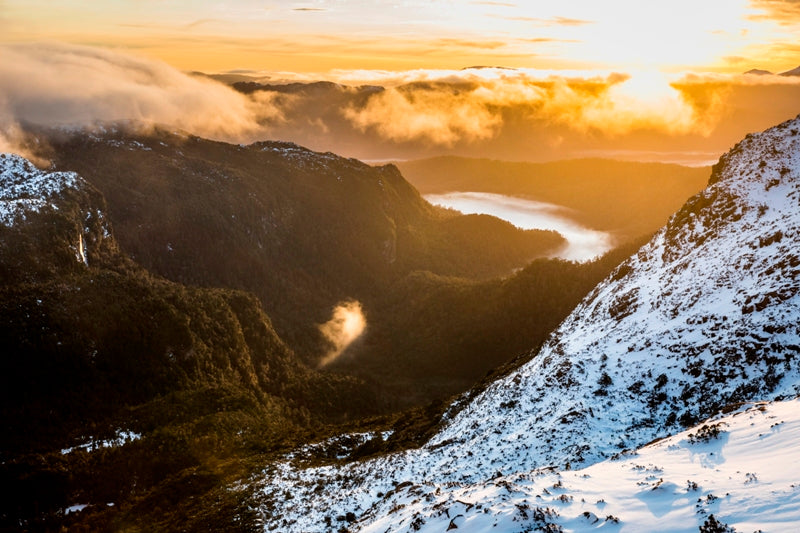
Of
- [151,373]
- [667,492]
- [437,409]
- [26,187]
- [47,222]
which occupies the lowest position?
[151,373]

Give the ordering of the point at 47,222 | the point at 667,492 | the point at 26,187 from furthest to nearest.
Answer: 1. the point at 26,187
2. the point at 47,222
3. the point at 667,492

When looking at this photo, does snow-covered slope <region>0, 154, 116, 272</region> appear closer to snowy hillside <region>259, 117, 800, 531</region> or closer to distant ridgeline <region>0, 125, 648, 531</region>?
distant ridgeline <region>0, 125, 648, 531</region>

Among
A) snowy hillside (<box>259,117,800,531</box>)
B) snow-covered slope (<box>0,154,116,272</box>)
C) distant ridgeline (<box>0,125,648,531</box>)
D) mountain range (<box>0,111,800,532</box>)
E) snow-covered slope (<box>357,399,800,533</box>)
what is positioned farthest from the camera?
snow-covered slope (<box>0,154,116,272</box>)

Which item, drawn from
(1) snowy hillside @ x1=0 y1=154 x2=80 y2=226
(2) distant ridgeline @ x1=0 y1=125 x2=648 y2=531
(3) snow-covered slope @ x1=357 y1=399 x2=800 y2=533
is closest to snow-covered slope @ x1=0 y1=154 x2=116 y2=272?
(1) snowy hillside @ x1=0 y1=154 x2=80 y2=226

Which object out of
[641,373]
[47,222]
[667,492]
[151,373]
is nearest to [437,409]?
[641,373]

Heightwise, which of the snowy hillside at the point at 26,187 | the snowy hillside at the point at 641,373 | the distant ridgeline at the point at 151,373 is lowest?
the distant ridgeline at the point at 151,373

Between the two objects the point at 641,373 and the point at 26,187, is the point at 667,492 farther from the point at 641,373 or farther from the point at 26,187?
the point at 26,187

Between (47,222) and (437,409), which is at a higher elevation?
(47,222)

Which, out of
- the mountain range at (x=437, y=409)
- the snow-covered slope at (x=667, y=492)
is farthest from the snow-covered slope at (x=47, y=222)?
the snow-covered slope at (x=667, y=492)

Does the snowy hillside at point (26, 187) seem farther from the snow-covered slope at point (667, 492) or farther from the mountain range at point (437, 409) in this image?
the snow-covered slope at point (667, 492)
